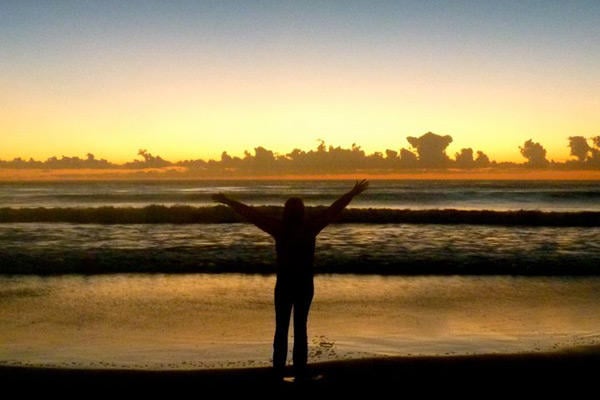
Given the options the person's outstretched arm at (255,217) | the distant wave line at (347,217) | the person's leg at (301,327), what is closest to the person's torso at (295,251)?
the person's outstretched arm at (255,217)

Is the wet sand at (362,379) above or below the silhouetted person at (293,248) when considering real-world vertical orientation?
below

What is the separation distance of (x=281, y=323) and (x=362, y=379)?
117 cm

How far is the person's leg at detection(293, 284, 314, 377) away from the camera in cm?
574

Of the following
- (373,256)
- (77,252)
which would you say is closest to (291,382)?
(373,256)

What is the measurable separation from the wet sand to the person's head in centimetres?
161

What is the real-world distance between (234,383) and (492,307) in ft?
19.2

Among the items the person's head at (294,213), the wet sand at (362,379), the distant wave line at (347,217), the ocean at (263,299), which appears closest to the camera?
the person's head at (294,213)

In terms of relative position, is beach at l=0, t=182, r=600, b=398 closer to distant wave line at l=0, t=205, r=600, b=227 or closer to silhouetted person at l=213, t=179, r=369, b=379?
silhouetted person at l=213, t=179, r=369, b=379

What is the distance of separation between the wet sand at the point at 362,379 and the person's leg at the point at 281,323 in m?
0.23

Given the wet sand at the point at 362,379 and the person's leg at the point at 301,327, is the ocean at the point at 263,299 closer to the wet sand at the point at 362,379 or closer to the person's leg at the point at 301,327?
the wet sand at the point at 362,379

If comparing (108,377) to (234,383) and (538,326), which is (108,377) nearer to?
(234,383)

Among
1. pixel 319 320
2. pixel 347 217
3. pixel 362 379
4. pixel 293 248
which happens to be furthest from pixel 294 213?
pixel 347 217

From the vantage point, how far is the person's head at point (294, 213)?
5.62 meters

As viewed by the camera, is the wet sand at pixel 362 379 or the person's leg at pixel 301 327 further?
the wet sand at pixel 362 379
